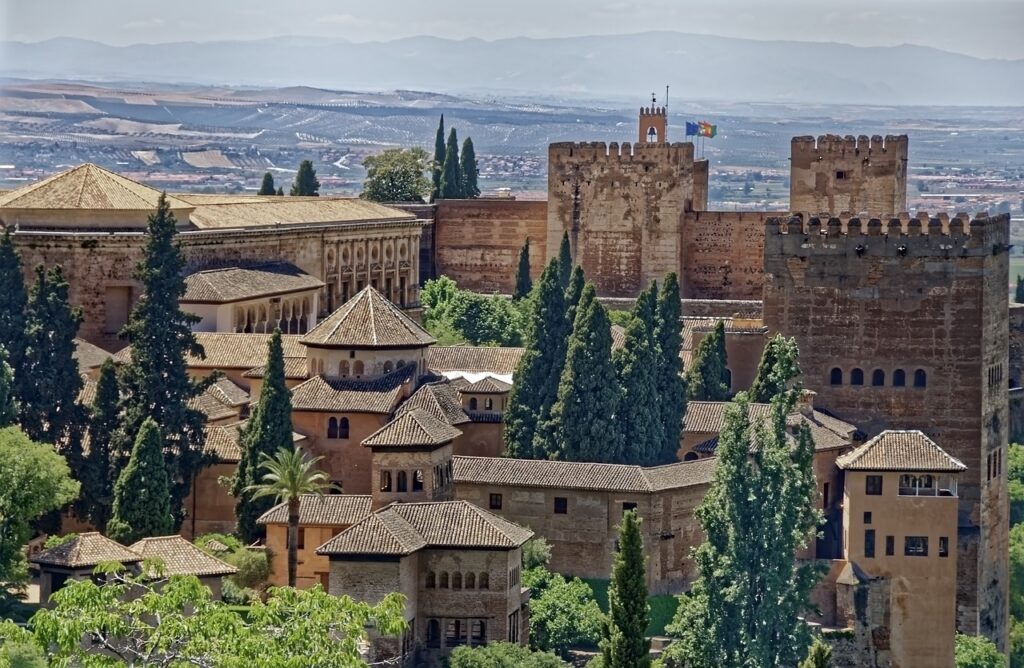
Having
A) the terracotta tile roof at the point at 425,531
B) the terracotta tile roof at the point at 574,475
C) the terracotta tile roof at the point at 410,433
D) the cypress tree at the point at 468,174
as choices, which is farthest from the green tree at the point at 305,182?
the terracotta tile roof at the point at 425,531

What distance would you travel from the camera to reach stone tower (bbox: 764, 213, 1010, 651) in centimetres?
6156

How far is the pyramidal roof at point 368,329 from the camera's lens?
192ft

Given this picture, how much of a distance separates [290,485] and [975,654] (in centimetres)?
1445

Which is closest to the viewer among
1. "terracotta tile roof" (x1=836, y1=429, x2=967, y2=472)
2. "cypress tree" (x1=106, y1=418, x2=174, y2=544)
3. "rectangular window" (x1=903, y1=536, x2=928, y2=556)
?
"cypress tree" (x1=106, y1=418, x2=174, y2=544)

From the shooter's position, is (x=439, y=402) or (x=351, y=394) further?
(x=439, y=402)

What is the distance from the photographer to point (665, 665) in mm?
50844

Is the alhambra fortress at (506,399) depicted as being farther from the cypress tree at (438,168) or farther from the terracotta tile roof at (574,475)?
the cypress tree at (438,168)

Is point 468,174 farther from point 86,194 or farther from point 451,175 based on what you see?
point 86,194

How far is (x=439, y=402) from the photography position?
5806 centimetres

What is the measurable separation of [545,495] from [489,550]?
480 cm

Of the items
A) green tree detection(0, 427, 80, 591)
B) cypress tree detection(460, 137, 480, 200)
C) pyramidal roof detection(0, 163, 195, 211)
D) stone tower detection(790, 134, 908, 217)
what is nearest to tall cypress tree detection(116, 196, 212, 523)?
green tree detection(0, 427, 80, 591)

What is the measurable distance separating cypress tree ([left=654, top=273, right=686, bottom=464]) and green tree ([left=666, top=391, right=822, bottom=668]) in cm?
821

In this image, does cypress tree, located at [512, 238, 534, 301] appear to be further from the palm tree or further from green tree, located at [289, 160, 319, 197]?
the palm tree

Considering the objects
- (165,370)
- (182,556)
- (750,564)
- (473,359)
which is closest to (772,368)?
(473,359)
